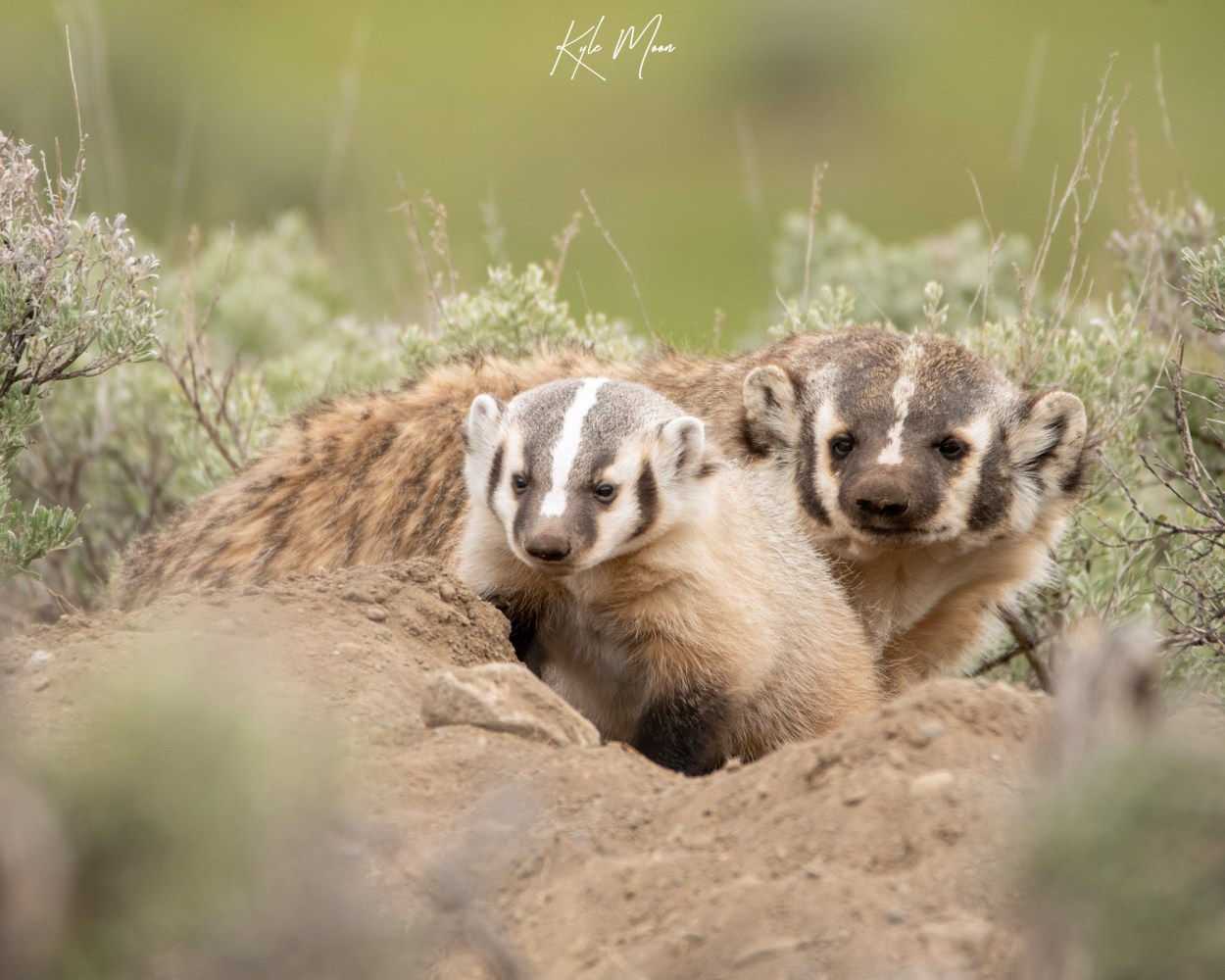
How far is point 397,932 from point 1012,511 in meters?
2.86

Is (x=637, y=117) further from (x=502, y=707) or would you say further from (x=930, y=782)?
(x=930, y=782)

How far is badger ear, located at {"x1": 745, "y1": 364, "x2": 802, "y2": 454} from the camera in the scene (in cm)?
449

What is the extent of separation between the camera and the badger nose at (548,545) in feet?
11.7

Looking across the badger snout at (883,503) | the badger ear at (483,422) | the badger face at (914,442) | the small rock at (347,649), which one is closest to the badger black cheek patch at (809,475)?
the badger face at (914,442)

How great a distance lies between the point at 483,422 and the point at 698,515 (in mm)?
621

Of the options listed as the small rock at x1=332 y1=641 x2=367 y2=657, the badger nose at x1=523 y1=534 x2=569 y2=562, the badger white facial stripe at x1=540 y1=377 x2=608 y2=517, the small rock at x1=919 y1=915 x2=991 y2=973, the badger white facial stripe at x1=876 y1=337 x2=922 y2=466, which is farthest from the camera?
the badger white facial stripe at x1=876 y1=337 x2=922 y2=466

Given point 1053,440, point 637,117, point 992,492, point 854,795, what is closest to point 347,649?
point 854,795

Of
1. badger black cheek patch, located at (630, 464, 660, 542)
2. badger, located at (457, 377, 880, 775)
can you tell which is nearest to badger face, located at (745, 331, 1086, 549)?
badger, located at (457, 377, 880, 775)

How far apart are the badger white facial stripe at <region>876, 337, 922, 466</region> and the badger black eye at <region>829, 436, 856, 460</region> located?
0.12 meters

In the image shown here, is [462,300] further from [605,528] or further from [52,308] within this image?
[605,528]

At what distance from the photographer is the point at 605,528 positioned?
373 cm

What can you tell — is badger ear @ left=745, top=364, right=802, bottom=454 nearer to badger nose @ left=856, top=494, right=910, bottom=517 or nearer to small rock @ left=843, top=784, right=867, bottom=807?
badger nose @ left=856, top=494, right=910, bottom=517

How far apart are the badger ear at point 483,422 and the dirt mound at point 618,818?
0.88m

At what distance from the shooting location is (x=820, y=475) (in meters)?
4.40
